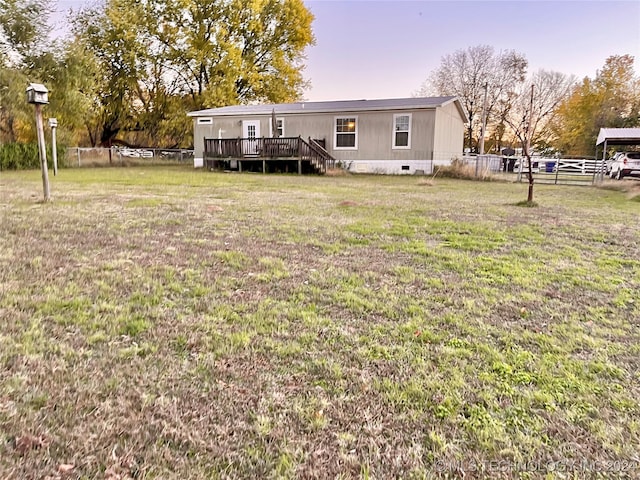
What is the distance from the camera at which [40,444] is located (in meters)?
1.41

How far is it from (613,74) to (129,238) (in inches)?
1379

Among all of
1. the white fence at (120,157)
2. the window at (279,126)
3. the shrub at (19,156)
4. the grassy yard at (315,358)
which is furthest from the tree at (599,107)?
the shrub at (19,156)

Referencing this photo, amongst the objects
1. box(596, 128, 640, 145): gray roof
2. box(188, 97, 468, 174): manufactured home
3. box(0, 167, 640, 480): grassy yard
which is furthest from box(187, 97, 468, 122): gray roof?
box(0, 167, 640, 480): grassy yard

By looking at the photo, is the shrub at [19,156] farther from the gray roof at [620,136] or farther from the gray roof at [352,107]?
the gray roof at [620,136]

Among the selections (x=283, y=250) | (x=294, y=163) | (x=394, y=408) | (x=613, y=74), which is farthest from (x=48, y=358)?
(x=613, y=74)

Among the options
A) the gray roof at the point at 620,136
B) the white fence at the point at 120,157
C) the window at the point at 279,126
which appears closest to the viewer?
the gray roof at the point at 620,136

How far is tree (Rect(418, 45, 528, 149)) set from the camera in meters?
28.9

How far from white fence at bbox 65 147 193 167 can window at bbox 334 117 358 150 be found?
10.4m

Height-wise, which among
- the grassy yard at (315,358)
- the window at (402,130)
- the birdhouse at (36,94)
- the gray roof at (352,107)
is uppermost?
the gray roof at (352,107)

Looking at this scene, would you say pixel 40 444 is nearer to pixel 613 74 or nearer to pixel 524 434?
pixel 524 434

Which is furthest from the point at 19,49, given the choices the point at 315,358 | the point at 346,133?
the point at 315,358

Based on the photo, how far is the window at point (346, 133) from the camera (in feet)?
54.4

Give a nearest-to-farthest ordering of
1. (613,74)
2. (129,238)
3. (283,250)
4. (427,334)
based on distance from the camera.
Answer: (427,334) < (283,250) < (129,238) < (613,74)

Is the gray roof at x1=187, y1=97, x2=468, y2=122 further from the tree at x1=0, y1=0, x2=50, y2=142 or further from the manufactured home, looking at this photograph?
the tree at x1=0, y1=0, x2=50, y2=142
